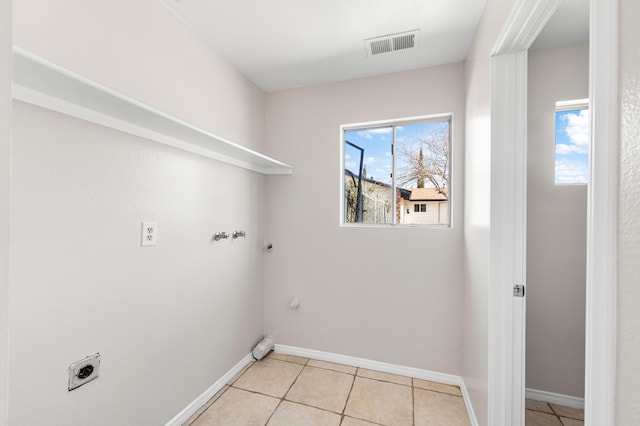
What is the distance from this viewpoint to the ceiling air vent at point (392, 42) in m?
1.78

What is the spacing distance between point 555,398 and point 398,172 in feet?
6.43

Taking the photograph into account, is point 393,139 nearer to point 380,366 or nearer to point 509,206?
A: point 509,206

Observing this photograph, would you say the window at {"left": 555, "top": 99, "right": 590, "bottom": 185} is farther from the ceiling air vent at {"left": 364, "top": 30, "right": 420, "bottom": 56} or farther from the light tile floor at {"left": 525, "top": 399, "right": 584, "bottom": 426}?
the light tile floor at {"left": 525, "top": 399, "right": 584, "bottom": 426}

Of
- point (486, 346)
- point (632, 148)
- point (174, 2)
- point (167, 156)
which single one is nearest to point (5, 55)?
point (632, 148)

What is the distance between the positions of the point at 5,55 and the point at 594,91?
1.03 m

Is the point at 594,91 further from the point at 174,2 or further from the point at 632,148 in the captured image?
the point at 174,2

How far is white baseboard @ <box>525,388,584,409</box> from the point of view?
6.00 ft

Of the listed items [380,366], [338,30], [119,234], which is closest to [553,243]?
[380,366]

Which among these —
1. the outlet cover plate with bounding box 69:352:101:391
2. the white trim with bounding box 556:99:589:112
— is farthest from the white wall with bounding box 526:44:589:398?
the outlet cover plate with bounding box 69:352:101:391

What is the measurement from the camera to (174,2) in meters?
1.52

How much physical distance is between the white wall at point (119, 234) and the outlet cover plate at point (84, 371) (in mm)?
27

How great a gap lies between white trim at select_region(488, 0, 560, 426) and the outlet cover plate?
73.7 inches

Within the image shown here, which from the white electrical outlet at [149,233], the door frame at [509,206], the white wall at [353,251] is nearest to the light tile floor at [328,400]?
the white wall at [353,251]

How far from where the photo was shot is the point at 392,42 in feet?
6.04
